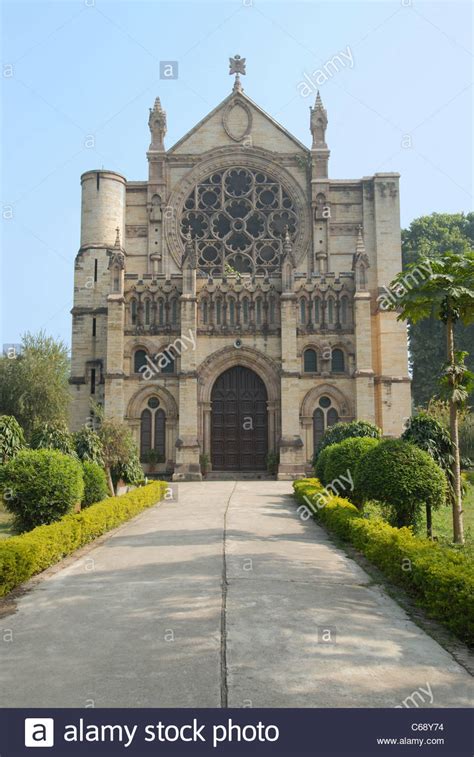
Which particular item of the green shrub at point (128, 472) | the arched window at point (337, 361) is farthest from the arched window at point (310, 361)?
the green shrub at point (128, 472)

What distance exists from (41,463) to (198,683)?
1086cm

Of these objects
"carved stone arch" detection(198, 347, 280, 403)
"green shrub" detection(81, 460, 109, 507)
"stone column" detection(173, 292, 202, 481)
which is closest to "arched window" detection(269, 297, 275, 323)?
"carved stone arch" detection(198, 347, 280, 403)

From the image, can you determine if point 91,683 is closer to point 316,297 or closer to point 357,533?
point 357,533

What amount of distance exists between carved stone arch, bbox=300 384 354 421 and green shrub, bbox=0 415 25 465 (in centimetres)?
1537

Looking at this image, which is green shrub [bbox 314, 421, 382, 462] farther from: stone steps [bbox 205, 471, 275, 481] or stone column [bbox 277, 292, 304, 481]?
stone steps [bbox 205, 471, 275, 481]

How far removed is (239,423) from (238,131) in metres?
17.7

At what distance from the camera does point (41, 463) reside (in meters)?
15.9

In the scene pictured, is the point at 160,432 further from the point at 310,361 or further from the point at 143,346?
the point at 310,361

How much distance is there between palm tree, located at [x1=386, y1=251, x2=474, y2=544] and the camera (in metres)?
14.3

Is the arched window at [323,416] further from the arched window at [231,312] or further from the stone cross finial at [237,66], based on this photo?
the stone cross finial at [237,66]

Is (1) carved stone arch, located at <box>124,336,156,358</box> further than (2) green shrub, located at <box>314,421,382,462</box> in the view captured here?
Yes

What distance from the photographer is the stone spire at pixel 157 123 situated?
3941 centimetres

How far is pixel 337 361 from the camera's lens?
35.1m
